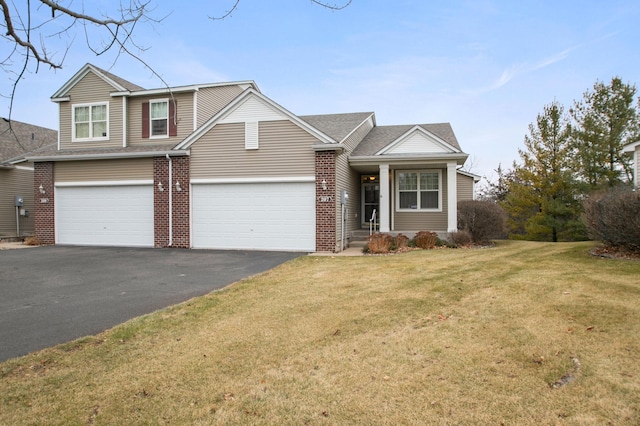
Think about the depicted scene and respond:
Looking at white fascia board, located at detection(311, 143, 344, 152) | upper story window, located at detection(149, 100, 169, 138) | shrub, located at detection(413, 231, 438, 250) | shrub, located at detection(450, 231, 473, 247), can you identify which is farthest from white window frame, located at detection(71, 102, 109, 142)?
shrub, located at detection(450, 231, 473, 247)

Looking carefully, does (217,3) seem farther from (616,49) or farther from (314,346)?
(616,49)

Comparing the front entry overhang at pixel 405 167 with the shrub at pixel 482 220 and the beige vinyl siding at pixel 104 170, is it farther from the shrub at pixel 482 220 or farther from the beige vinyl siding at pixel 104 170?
the beige vinyl siding at pixel 104 170

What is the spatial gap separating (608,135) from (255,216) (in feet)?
68.0

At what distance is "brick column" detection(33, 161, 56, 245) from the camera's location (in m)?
16.0

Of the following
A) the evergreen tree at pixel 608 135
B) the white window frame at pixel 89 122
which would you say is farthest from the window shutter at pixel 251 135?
the evergreen tree at pixel 608 135

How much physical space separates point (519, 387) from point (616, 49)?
14797 millimetres

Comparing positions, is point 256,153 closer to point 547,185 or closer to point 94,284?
point 94,284

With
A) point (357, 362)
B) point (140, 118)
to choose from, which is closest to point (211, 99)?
point (140, 118)

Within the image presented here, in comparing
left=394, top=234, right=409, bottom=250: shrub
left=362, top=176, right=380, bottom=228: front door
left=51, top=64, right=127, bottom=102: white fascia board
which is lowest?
left=394, top=234, right=409, bottom=250: shrub

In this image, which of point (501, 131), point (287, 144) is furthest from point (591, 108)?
point (287, 144)

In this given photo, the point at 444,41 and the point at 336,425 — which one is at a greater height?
the point at 444,41

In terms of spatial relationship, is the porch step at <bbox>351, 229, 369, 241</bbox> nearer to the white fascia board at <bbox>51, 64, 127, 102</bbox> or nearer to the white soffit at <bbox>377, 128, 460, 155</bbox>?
the white soffit at <bbox>377, 128, 460, 155</bbox>

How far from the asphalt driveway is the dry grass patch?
64 centimetres

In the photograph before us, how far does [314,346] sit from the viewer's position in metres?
4.45
